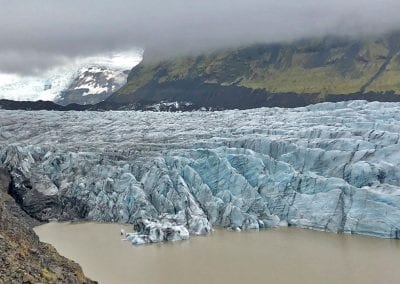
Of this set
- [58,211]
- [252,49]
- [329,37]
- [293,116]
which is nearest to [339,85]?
[329,37]

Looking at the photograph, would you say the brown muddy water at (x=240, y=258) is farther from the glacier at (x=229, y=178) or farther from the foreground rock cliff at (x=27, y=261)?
the foreground rock cliff at (x=27, y=261)

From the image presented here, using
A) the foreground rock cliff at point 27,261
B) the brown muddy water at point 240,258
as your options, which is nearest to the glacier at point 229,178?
the brown muddy water at point 240,258

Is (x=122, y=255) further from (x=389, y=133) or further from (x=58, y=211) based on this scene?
(x=389, y=133)

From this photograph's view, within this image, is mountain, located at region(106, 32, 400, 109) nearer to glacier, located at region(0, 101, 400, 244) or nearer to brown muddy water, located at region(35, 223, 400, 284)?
glacier, located at region(0, 101, 400, 244)

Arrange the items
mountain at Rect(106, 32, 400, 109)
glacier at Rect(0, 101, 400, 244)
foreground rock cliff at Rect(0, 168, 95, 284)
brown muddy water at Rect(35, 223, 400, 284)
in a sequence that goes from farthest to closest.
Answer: mountain at Rect(106, 32, 400, 109) → glacier at Rect(0, 101, 400, 244) → brown muddy water at Rect(35, 223, 400, 284) → foreground rock cliff at Rect(0, 168, 95, 284)

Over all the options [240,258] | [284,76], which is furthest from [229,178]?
[284,76]

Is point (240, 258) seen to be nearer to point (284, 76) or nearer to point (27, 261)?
point (27, 261)

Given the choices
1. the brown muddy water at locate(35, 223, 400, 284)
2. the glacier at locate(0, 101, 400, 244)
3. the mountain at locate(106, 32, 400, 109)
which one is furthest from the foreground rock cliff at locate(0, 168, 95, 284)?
the mountain at locate(106, 32, 400, 109)
